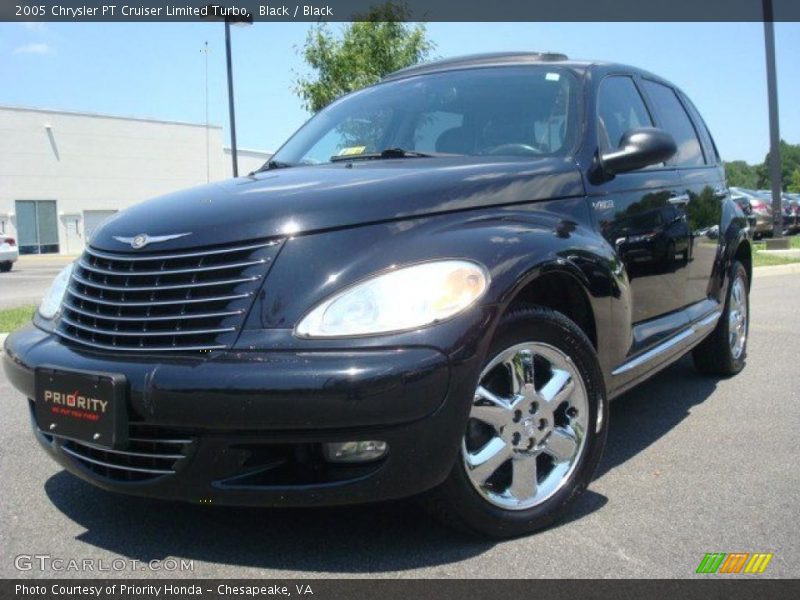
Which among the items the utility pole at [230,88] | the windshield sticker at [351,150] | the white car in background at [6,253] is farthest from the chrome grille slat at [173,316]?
the white car in background at [6,253]

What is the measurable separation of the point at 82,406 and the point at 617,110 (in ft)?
9.23

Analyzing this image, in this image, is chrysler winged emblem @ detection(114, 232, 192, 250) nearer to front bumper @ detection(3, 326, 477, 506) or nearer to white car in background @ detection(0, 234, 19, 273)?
front bumper @ detection(3, 326, 477, 506)

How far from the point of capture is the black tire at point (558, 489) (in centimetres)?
263

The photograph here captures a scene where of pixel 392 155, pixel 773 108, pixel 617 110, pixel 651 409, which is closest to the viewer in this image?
pixel 392 155

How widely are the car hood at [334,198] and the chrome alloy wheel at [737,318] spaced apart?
2520mm

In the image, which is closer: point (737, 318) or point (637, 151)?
point (637, 151)

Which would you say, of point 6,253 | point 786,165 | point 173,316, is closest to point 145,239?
point 173,316

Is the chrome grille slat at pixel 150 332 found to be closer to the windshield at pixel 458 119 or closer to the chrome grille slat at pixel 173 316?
the chrome grille slat at pixel 173 316

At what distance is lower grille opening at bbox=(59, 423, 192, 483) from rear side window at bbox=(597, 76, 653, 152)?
87.9 inches

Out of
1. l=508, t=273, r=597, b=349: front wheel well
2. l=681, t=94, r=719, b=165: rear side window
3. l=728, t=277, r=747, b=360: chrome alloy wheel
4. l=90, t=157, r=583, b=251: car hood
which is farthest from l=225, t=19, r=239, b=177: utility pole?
l=508, t=273, r=597, b=349: front wheel well

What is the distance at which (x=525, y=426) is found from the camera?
9.29 feet

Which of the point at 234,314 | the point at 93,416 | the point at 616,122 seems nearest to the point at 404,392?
the point at 234,314

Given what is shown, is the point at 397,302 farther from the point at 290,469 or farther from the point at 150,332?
the point at 150,332

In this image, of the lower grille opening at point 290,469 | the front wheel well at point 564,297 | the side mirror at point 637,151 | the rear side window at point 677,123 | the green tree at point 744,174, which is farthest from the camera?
the green tree at point 744,174
